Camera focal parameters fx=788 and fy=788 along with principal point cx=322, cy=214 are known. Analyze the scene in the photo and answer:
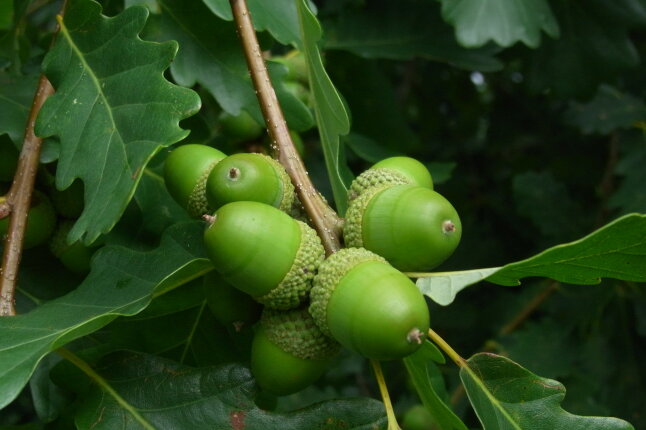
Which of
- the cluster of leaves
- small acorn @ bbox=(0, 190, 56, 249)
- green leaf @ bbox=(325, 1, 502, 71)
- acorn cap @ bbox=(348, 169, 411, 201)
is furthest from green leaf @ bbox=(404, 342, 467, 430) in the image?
green leaf @ bbox=(325, 1, 502, 71)

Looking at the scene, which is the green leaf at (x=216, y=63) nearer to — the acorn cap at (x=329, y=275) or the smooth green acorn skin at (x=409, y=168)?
the smooth green acorn skin at (x=409, y=168)

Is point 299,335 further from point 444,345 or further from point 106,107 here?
point 106,107

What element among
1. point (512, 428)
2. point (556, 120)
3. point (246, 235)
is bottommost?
point (556, 120)

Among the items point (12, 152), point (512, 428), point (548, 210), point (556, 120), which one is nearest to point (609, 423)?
point (512, 428)

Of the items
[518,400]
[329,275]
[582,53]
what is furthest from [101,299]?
[582,53]

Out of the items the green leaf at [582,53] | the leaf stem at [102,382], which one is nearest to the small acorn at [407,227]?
the leaf stem at [102,382]

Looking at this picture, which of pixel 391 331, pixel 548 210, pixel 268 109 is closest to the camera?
pixel 391 331

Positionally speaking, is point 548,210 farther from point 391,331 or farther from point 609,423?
point 391,331
